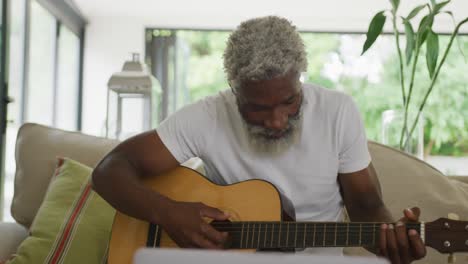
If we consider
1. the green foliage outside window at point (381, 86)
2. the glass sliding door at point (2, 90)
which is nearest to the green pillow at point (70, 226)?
the glass sliding door at point (2, 90)

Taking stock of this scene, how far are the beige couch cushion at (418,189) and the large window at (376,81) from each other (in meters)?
8.06

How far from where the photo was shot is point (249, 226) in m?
1.60

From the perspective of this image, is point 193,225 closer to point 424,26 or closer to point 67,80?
point 424,26

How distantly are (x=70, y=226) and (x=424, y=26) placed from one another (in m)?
1.31

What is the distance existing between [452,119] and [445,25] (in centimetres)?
324

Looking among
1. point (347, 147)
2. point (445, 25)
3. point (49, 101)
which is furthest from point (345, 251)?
point (445, 25)

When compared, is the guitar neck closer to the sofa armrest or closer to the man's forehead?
the man's forehead

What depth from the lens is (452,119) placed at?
10570mm

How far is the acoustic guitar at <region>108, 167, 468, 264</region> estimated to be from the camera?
1.49 metres

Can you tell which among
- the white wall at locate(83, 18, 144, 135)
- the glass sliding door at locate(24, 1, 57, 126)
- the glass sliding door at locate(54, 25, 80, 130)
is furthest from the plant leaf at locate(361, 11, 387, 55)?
the white wall at locate(83, 18, 144, 135)

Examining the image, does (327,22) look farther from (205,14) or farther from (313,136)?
(313,136)

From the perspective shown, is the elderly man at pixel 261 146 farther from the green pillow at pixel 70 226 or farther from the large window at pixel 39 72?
the large window at pixel 39 72

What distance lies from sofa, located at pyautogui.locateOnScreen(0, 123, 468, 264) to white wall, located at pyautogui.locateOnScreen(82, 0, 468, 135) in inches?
193

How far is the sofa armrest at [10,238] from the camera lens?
2064 millimetres
